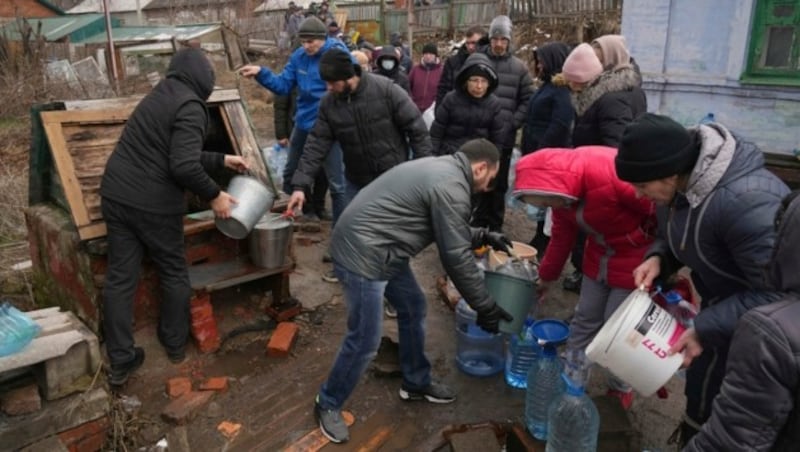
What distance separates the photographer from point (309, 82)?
582 cm

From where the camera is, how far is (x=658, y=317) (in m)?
2.38

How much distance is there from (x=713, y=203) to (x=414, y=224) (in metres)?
1.38

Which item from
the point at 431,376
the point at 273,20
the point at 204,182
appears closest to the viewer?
the point at 204,182

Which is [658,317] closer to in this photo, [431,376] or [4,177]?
[431,376]

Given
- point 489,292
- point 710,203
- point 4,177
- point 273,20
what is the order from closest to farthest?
point 710,203, point 489,292, point 4,177, point 273,20

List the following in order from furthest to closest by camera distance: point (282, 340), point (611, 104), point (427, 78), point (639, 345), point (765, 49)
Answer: point (427, 78) → point (765, 49) → point (282, 340) → point (611, 104) → point (639, 345)

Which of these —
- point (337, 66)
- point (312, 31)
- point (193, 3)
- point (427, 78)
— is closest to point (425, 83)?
point (427, 78)

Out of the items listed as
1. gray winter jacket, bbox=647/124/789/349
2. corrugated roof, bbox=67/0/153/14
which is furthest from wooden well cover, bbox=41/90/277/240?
corrugated roof, bbox=67/0/153/14

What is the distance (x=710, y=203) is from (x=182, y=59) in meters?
3.15

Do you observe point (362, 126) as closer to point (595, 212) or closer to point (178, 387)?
point (595, 212)

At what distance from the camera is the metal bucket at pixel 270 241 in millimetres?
4367

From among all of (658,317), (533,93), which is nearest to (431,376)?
(658,317)

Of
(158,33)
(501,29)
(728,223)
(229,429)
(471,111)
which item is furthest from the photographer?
(158,33)

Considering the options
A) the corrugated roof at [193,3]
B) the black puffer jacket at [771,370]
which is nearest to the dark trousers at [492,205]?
the black puffer jacket at [771,370]
